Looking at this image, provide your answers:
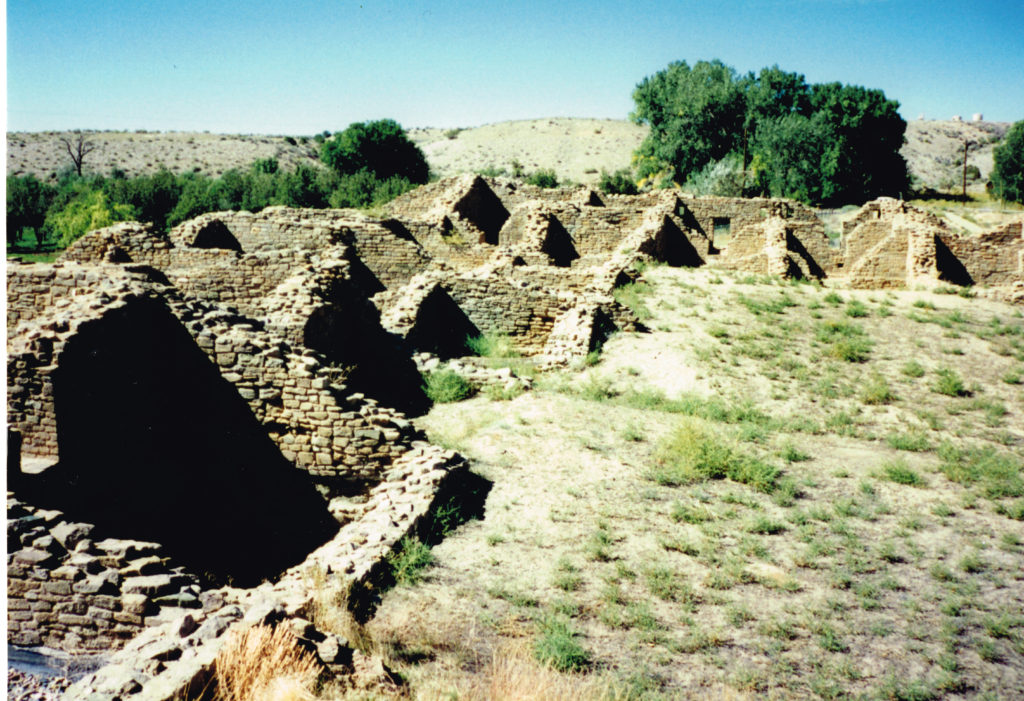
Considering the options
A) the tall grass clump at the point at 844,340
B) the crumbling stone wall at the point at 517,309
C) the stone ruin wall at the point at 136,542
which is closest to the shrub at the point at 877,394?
the tall grass clump at the point at 844,340

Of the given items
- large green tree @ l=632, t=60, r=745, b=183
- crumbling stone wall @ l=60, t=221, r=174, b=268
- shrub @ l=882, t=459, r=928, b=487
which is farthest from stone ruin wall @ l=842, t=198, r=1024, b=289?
large green tree @ l=632, t=60, r=745, b=183

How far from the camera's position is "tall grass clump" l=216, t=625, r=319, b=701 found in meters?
3.67

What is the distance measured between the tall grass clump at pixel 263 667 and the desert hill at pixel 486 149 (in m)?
64.8

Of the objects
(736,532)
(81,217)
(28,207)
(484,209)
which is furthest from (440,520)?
(81,217)

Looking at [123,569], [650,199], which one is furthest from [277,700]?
[650,199]

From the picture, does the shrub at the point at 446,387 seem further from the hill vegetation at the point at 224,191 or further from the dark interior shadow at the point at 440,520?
the hill vegetation at the point at 224,191

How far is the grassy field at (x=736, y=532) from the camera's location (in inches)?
177

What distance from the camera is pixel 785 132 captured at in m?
40.6

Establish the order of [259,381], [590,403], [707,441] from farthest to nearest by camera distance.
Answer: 1. [590,403]
2. [707,441]
3. [259,381]

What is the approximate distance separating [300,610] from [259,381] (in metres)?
3.59

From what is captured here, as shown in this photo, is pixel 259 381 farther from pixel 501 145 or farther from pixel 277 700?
pixel 501 145

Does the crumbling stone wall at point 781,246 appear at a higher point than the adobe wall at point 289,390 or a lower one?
higher

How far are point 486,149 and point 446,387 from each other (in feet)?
248

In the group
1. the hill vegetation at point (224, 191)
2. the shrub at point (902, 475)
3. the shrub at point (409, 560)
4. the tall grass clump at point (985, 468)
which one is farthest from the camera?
the hill vegetation at point (224, 191)
